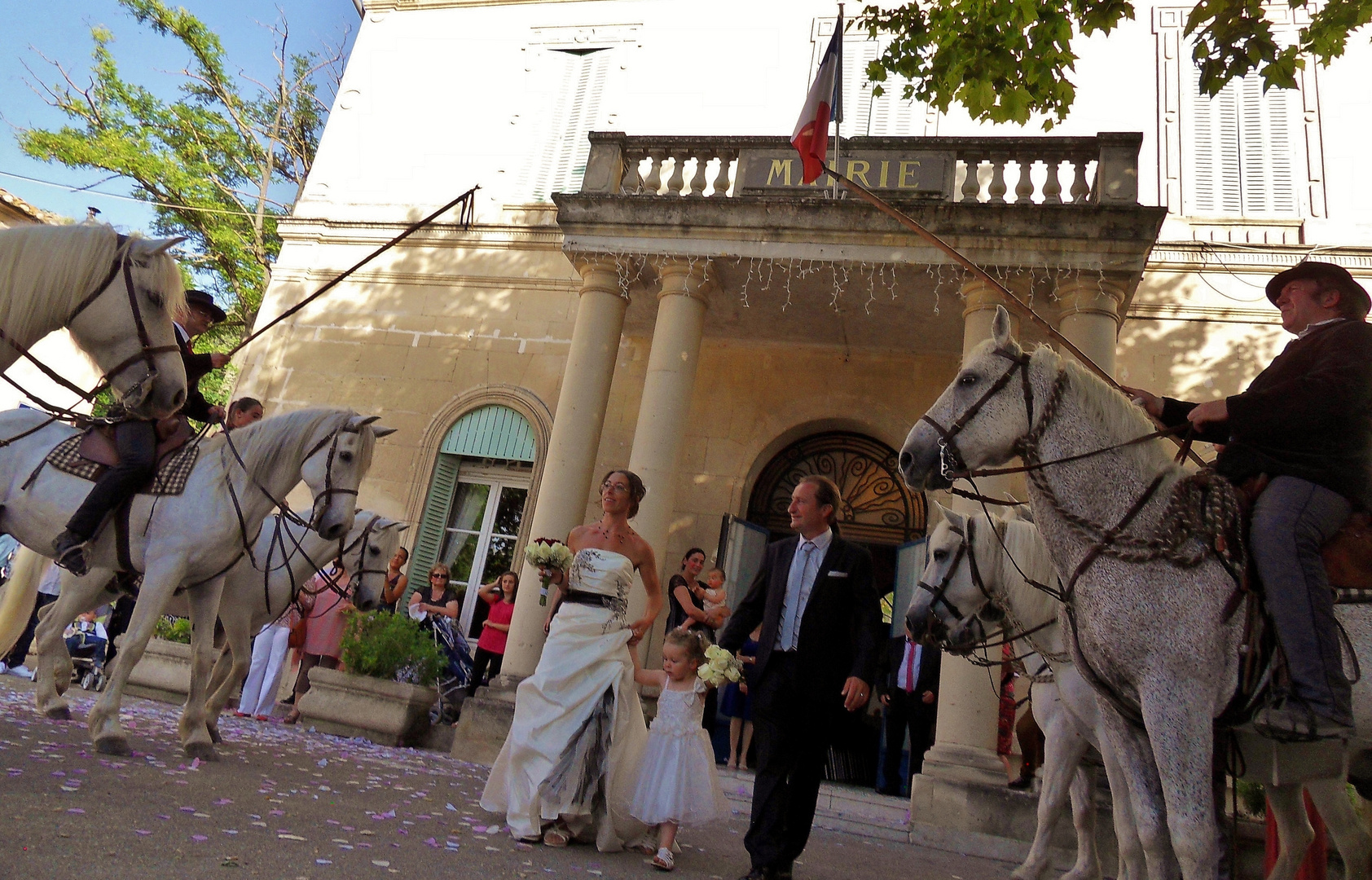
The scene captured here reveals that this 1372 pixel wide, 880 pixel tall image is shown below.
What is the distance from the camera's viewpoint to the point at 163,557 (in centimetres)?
527

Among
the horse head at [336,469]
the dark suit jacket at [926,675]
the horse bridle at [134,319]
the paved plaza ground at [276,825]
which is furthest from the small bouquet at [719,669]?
the dark suit jacket at [926,675]

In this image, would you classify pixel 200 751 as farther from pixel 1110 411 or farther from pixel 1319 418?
pixel 1319 418

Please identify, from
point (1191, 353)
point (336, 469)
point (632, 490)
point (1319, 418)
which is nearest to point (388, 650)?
point (336, 469)

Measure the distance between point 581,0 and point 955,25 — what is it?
34.0 ft

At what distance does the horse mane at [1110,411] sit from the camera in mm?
3504

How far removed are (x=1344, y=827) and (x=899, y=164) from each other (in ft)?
24.0

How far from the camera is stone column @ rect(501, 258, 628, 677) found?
29.2 feet

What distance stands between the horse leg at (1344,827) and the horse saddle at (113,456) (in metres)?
6.91

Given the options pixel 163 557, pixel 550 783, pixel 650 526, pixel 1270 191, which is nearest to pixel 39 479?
pixel 163 557

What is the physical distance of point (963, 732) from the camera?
7.73m

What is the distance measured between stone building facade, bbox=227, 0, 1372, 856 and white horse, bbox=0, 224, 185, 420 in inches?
215

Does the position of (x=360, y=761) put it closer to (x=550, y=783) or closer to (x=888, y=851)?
(x=550, y=783)

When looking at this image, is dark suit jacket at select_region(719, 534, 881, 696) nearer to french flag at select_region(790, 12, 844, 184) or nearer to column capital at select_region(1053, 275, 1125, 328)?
french flag at select_region(790, 12, 844, 184)

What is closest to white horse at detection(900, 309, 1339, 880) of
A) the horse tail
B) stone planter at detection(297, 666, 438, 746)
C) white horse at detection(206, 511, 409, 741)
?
white horse at detection(206, 511, 409, 741)
